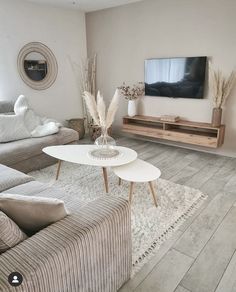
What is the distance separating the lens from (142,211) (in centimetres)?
227

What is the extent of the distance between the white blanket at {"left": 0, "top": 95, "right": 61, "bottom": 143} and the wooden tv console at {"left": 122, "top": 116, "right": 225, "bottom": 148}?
145 cm

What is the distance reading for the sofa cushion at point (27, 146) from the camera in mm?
2827

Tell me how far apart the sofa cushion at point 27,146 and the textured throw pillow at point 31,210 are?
175cm

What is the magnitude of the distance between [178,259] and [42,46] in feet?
13.0

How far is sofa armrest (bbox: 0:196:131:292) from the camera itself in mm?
958

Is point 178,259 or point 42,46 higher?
point 42,46

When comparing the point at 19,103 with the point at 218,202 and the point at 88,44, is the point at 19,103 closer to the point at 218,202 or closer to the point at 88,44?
the point at 88,44

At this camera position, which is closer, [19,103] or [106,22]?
[19,103]

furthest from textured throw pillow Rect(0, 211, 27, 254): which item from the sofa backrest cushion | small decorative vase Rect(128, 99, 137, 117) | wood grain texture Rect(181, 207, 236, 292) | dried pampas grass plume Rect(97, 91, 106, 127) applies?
small decorative vase Rect(128, 99, 137, 117)

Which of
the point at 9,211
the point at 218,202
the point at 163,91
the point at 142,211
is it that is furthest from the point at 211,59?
the point at 9,211

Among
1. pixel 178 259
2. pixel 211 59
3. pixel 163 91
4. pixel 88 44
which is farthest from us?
pixel 88 44

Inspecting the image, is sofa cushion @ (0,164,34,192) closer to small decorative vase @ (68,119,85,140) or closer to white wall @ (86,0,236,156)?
small decorative vase @ (68,119,85,140)

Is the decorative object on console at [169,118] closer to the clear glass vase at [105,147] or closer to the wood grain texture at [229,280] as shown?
the clear glass vase at [105,147]

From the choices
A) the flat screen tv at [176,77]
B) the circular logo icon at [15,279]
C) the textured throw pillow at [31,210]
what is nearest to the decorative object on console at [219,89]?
the flat screen tv at [176,77]
